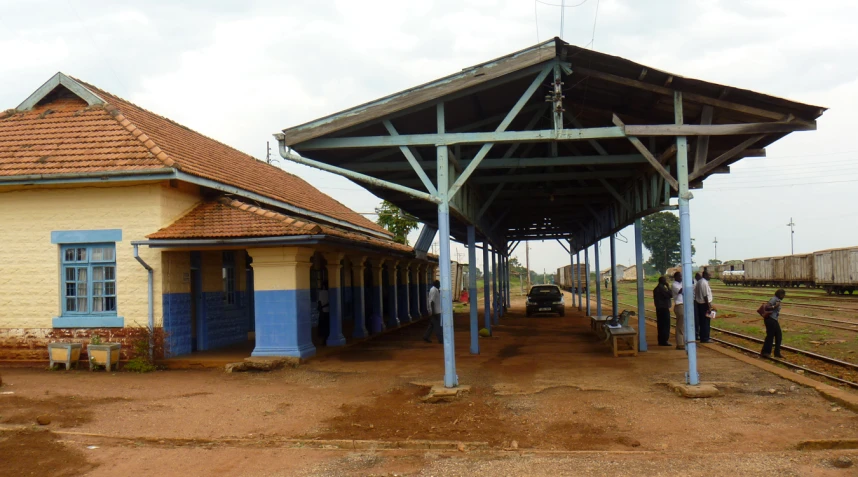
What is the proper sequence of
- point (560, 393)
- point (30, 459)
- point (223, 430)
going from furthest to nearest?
point (560, 393) < point (223, 430) < point (30, 459)

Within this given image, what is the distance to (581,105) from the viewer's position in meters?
11.2

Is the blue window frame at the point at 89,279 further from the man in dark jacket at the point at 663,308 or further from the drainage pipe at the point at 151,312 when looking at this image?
the man in dark jacket at the point at 663,308

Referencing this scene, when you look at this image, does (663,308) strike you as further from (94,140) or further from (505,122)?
(94,140)

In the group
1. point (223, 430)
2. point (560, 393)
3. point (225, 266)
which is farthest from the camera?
point (225, 266)

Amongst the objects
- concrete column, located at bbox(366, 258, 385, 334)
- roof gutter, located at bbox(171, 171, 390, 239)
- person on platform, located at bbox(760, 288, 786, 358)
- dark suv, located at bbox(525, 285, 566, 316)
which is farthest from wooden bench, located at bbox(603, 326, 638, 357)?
dark suv, located at bbox(525, 285, 566, 316)

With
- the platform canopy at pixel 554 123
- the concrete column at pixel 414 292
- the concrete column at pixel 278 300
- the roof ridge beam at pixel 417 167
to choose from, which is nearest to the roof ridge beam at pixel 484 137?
the platform canopy at pixel 554 123

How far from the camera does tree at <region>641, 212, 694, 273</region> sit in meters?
103

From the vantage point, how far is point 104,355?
12211 mm

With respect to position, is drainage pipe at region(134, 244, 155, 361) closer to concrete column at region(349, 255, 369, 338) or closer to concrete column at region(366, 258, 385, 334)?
concrete column at region(349, 255, 369, 338)

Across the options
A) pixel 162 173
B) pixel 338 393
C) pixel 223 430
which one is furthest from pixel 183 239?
pixel 223 430

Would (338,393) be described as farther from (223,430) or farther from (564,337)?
(564,337)

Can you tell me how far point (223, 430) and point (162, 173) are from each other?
6.18 meters

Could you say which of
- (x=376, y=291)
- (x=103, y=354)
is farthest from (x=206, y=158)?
(x=376, y=291)

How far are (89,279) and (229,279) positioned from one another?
323cm
